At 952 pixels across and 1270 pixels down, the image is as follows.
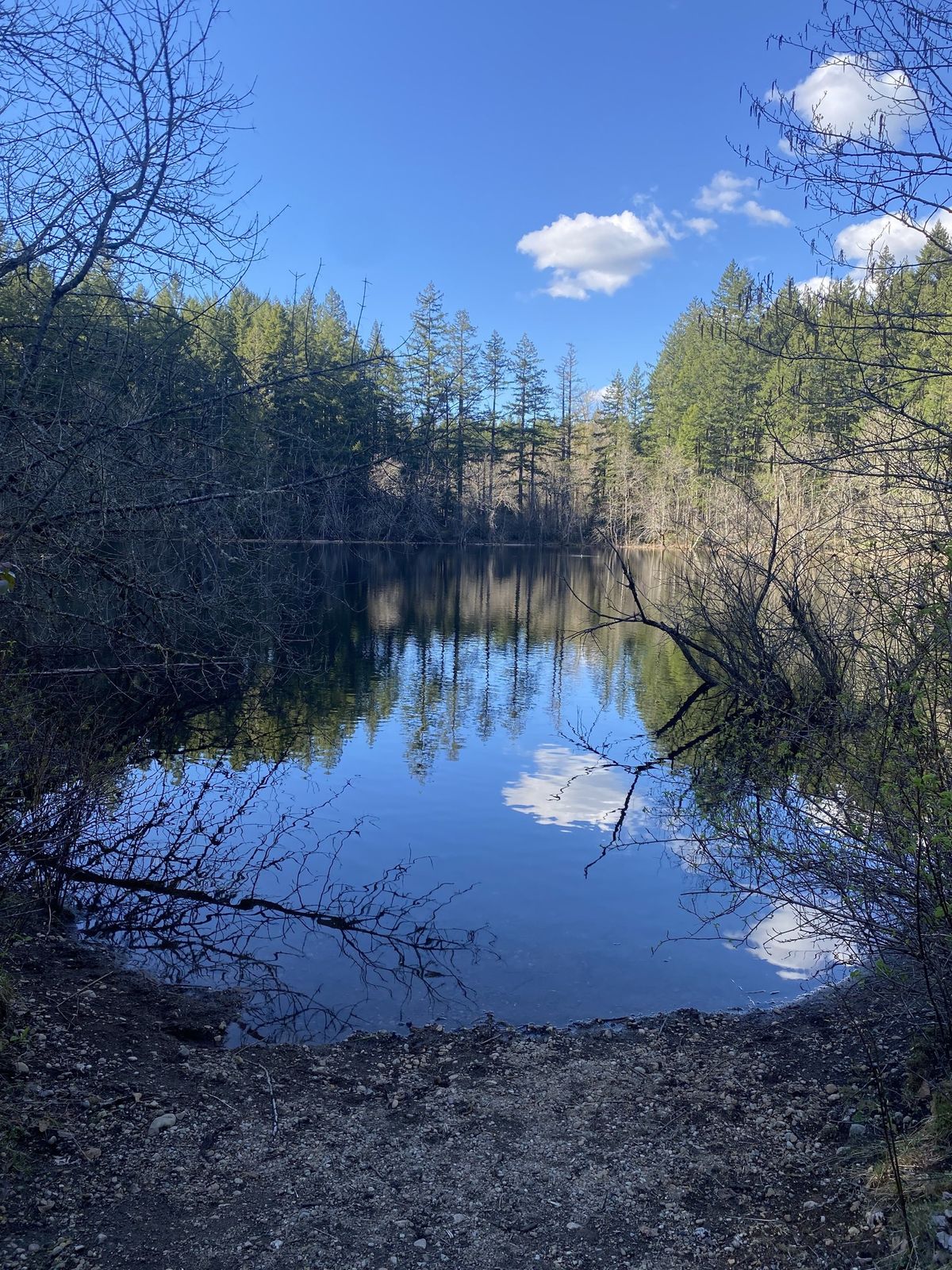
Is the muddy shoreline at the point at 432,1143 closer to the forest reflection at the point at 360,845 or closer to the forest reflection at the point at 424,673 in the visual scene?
the forest reflection at the point at 360,845

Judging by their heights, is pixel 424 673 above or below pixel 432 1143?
above

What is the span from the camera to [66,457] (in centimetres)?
430

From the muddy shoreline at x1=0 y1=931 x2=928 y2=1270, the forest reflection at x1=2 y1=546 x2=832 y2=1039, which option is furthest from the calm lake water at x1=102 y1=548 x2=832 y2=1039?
the muddy shoreline at x1=0 y1=931 x2=928 y2=1270

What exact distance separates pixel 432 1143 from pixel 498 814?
6299 mm

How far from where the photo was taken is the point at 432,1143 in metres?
4.04

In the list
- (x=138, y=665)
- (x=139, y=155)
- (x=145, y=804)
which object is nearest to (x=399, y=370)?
(x=139, y=155)

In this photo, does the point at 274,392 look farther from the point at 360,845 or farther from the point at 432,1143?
the point at 360,845

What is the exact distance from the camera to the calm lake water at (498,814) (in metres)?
6.28

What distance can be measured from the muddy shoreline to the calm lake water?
0.79m

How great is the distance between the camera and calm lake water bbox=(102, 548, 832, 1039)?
6281 millimetres

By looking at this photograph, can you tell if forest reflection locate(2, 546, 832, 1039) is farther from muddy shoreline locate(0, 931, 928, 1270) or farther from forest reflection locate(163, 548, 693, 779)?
muddy shoreline locate(0, 931, 928, 1270)

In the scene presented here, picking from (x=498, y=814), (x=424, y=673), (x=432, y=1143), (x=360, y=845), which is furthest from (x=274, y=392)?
(x=424, y=673)

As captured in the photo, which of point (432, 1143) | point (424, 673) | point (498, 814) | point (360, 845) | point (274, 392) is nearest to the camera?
point (432, 1143)

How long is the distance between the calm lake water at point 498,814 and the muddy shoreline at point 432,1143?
79 centimetres
